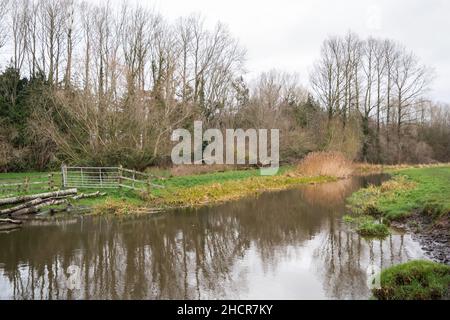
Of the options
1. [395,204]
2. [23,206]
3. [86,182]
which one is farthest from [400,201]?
[23,206]

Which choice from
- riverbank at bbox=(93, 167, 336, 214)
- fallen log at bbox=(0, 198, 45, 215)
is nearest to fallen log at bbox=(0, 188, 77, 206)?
fallen log at bbox=(0, 198, 45, 215)

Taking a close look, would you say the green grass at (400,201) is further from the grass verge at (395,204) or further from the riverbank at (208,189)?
the riverbank at (208,189)

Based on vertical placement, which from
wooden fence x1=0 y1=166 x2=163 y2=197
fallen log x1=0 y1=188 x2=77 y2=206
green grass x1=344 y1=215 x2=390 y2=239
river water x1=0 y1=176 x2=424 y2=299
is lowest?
river water x1=0 y1=176 x2=424 y2=299

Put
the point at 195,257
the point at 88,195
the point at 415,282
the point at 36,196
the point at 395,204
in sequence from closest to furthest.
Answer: the point at 415,282 → the point at 195,257 → the point at 395,204 → the point at 36,196 → the point at 88,195

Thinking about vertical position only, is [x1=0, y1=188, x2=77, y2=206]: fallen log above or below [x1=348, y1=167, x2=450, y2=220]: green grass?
above

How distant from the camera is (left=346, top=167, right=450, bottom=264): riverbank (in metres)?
9.81

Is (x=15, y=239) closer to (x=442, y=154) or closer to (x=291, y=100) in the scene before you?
(x=291, y=100)

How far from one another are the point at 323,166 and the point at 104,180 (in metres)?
16.9

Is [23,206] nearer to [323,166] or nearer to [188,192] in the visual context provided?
[188,192]

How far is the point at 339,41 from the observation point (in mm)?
41438

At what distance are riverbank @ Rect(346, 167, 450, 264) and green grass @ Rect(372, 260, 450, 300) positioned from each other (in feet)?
4.37

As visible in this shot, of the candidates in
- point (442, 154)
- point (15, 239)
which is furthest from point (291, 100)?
point (15, 239)

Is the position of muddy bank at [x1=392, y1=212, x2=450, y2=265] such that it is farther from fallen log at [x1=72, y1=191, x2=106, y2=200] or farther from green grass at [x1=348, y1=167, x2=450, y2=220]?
fallen log at [x1=72, y1=191, x2=106, y2=200]

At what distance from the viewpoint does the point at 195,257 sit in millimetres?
9609
